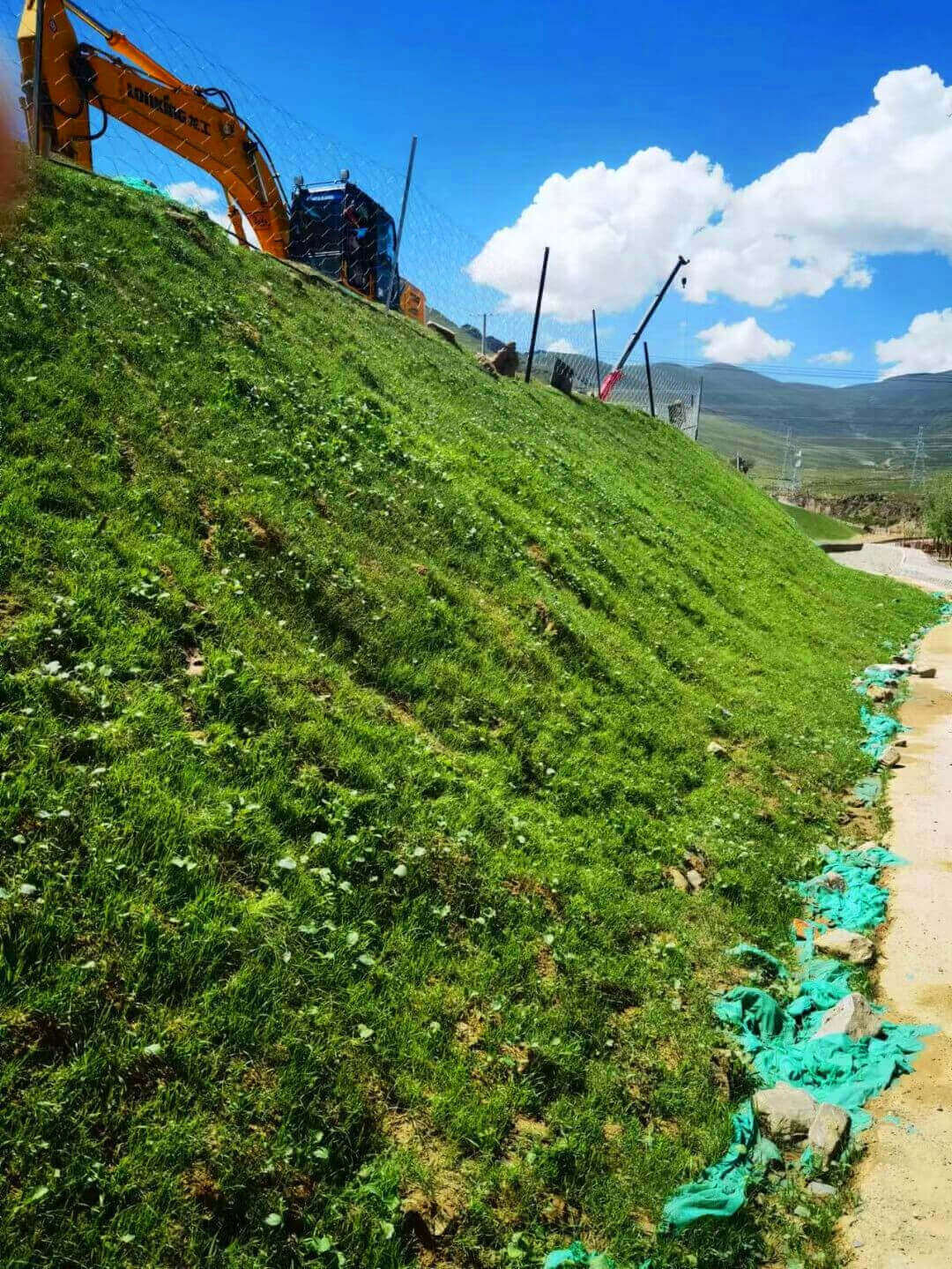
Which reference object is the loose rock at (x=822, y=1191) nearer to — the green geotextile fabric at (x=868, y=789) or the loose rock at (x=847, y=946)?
the loose rock at (x=847, y=946)

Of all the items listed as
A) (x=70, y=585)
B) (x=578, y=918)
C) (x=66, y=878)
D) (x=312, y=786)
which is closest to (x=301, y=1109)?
(x=66, y=878)

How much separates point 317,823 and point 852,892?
5925 mm

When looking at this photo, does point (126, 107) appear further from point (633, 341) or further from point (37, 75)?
A: point (633, 341)

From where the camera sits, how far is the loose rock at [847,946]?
22.6 ft

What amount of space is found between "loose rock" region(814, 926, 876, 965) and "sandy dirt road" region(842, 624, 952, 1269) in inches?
6.4

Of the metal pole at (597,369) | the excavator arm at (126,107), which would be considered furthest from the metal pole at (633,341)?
the excavator arm at (126,107)

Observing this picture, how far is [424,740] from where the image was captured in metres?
7.12

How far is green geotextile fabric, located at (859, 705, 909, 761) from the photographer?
12.4 meters

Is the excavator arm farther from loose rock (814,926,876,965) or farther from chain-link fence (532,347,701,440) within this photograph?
loose rock (814,926,876,965)

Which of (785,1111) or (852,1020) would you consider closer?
(785,1111)

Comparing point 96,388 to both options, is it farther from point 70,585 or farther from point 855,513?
point 855,513

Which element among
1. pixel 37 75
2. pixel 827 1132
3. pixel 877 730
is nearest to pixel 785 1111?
pixel 827 1132

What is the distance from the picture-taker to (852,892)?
8.09 meters

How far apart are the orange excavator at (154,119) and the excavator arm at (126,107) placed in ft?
0.05
